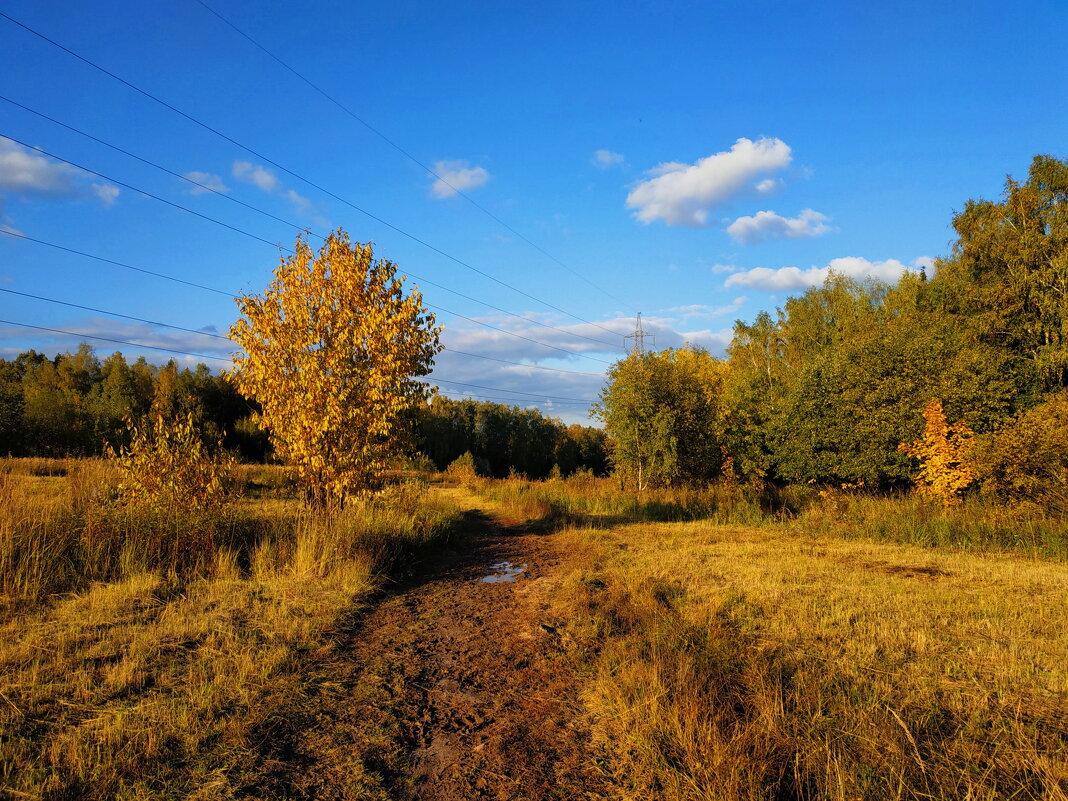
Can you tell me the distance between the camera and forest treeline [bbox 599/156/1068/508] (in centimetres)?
1567

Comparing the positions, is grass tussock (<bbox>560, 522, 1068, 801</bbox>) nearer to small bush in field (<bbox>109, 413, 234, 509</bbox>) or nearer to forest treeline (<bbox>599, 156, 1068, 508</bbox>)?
small bush in field (<bbox>109, 413, 234, 509</bbox>)

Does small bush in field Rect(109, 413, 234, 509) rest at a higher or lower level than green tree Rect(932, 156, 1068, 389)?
lower

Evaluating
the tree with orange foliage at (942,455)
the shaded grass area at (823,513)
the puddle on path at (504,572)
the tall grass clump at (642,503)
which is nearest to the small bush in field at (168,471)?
the puddle on path at (504,572)

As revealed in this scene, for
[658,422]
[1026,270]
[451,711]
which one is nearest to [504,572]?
[451,711]

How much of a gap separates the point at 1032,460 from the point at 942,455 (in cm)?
417

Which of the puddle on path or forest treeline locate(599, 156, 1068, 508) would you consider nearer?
the puddle on path

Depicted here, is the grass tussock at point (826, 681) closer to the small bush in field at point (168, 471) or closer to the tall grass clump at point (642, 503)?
the small bush in field at point (168, 471)

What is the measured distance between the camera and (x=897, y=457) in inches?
680

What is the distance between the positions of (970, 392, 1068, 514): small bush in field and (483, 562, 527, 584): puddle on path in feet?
38.3

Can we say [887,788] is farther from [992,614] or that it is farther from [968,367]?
[968,367]

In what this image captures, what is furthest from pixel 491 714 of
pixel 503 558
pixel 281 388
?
pixel 281 388

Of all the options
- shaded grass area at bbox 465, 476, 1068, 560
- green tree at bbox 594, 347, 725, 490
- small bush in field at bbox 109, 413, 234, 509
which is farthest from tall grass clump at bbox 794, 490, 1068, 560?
small bush in field at bbox 109, 413, 234, 509

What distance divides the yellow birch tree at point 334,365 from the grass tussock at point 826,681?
4449mm

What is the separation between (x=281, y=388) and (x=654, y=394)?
1413 cm
